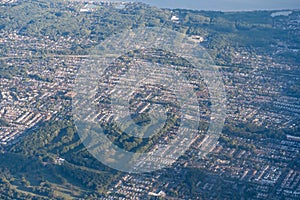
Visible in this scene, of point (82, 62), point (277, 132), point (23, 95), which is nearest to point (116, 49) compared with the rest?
point (82, 62)

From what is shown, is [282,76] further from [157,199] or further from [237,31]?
[157,199]

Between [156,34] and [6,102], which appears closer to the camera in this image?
[6,102]

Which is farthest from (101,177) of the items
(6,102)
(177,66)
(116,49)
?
(116,49)

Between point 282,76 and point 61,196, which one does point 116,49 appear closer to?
point 282,76

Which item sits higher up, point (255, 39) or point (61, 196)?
point (255, 39)

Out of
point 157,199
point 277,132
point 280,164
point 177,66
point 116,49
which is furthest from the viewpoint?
point 116,49

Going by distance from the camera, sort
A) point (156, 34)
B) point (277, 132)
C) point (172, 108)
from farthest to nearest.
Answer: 1. point (156, 34)
2. point (172, 108)
3. point (277, 132)
